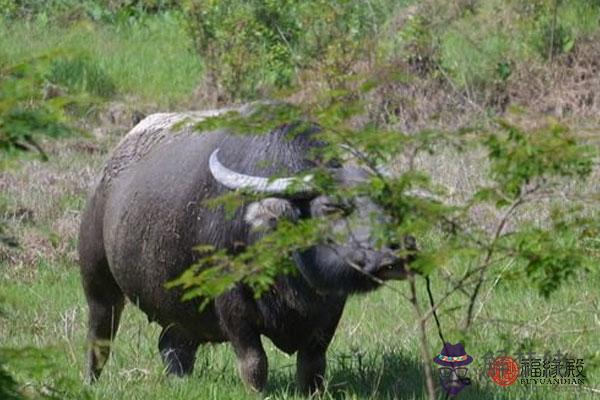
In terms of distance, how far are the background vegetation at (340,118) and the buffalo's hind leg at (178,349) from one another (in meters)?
0.11

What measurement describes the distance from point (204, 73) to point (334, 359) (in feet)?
31.4

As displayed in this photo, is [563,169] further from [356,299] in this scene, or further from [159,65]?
[159,65]

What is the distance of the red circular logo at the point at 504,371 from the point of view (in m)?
6.95

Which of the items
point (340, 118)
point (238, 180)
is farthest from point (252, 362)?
point (340, 118)

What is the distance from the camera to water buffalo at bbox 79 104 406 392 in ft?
22.3

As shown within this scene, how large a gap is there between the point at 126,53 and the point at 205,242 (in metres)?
11.1

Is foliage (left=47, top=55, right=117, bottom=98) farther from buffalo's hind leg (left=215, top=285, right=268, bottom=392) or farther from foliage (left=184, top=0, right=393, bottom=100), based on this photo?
buffalo's hind leg (left=215, top=285, right=268, bottom=392)

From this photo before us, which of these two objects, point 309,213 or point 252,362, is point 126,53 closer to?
point 252,362

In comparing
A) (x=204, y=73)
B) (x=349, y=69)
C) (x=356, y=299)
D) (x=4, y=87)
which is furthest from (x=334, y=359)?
(x=204, y=73)

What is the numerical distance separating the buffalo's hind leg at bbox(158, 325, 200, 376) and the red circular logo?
5.86 ft

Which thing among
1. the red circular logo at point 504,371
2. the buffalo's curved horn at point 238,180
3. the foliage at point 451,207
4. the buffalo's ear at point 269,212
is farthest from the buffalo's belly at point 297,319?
the foliage at point 451,207

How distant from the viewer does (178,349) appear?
318 inches

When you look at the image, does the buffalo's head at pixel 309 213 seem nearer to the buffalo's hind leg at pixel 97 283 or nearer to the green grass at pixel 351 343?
the green grass at pixel 351 343

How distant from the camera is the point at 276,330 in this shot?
720cm
